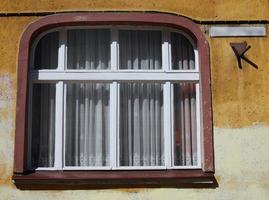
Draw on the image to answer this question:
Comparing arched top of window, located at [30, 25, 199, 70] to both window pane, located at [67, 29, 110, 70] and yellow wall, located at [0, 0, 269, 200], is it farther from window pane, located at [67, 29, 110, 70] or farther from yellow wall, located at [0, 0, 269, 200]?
yellow wall, located at [0, 0, 269, 200]

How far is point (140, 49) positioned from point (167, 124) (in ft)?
3.72

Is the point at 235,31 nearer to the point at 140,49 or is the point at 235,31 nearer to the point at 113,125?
the point at 140,49

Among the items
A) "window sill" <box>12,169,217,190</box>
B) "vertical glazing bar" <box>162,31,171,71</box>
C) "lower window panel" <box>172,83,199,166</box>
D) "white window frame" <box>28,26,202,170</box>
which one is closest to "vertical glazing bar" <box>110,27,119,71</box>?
"white window frame" <box>28,26,202,170</box>

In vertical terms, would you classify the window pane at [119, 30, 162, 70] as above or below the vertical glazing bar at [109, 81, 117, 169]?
above

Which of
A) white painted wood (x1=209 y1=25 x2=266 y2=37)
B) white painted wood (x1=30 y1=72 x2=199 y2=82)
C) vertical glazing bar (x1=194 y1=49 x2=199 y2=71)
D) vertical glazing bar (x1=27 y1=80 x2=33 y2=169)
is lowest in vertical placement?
vertical glazing bar (x1=27 y1=80 x2=33 y2=169)

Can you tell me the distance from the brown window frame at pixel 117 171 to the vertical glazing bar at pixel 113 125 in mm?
223

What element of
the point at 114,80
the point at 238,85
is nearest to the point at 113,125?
the point at 114,80

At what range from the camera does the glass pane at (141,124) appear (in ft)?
25.1

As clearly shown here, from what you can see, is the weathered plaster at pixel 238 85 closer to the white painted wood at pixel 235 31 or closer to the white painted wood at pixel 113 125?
the white painted wood at pixel 235 31

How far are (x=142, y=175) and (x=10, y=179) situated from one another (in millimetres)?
1724

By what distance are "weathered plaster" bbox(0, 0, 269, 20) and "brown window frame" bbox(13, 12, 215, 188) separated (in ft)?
0.34

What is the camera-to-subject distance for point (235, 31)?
25.3ft

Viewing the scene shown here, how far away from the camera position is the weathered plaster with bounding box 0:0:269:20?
A: 302 inches

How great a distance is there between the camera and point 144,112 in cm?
777
